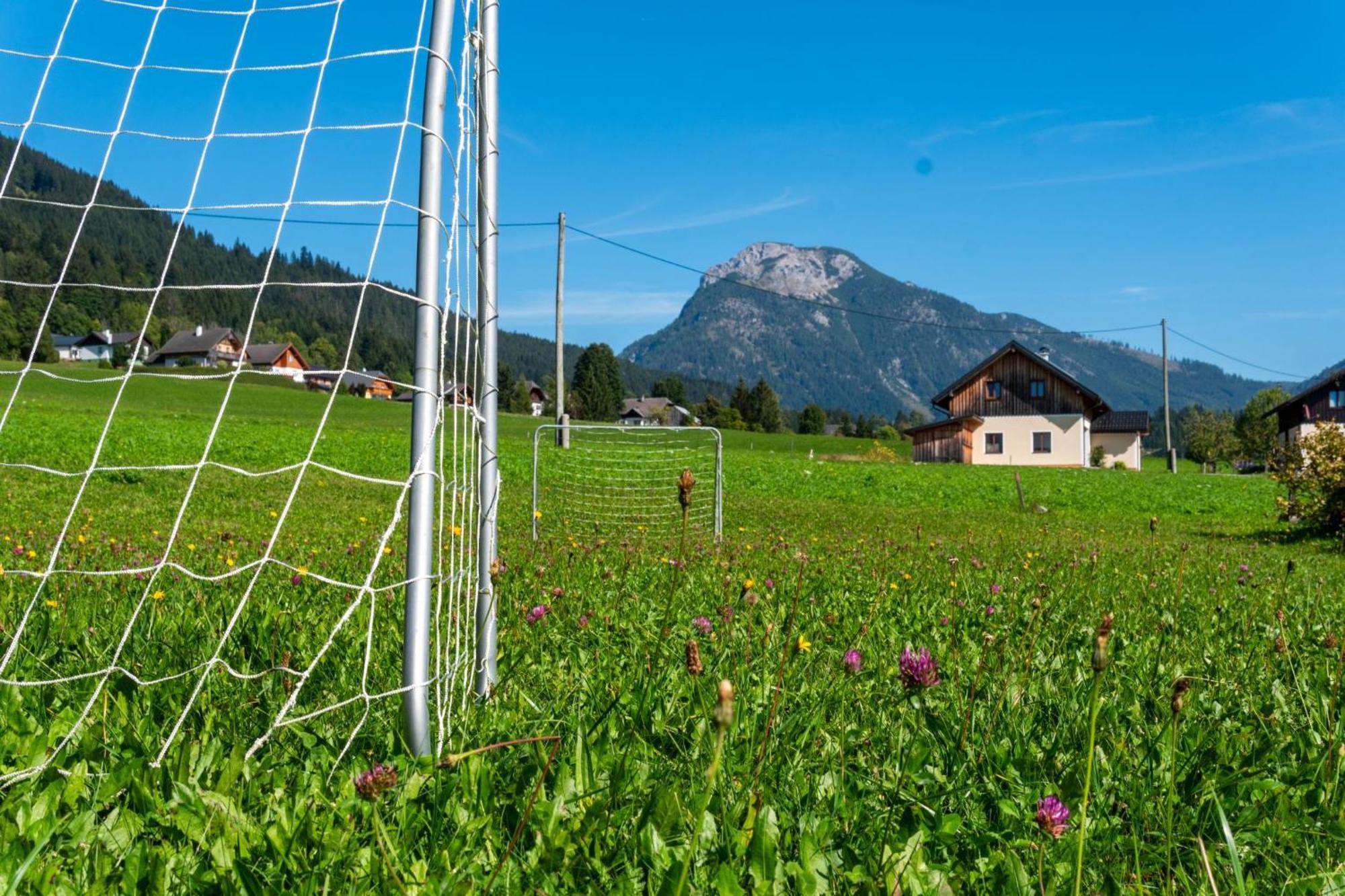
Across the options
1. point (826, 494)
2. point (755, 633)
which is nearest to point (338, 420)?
point (826, 494)

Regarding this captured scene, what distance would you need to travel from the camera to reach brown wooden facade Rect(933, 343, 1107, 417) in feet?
150

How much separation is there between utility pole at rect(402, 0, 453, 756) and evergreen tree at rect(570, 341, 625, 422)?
3566 inches

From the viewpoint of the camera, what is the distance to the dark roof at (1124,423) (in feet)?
192

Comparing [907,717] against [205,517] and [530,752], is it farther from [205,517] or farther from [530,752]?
[205,517]

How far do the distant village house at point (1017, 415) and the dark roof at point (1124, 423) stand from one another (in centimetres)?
1133

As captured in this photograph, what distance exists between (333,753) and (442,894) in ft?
2.41

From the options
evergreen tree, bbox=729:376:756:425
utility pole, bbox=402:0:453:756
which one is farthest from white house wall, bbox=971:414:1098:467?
evergreen tree, bbox=729:376:756:425

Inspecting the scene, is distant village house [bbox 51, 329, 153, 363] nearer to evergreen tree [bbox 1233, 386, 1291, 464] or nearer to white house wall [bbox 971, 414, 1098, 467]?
white house wall [bbox 971, 414, 1098, 467]

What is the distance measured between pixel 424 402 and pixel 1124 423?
64.3 meters

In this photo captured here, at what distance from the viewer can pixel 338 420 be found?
40.0 m

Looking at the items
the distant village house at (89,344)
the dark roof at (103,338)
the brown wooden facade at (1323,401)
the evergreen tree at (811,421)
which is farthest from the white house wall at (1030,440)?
the dark roof at (103,338)

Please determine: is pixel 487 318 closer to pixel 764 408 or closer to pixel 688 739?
pixel 688 739

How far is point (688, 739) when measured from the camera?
2.21 metres

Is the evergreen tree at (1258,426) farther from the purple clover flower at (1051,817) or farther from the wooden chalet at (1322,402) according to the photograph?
the purple clover flower at (1051,817)
